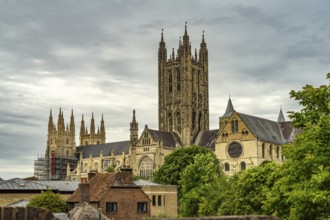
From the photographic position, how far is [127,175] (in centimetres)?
5066

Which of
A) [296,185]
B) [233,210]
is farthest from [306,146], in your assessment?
[233,210]

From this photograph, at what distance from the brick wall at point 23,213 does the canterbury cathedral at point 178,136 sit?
99.4 m

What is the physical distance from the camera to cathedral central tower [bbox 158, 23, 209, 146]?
138750 millimetres

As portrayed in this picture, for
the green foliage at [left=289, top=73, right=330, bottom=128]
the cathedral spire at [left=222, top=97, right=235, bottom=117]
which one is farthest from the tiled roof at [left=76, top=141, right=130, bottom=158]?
the green foliage at [left=289, top=73, right=330, bottom=128]

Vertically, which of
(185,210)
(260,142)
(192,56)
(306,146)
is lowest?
(185,210)

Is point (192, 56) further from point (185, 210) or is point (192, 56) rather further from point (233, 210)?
point (233, 210)

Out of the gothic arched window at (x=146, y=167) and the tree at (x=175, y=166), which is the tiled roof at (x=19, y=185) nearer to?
the tree at (x=175, y=166)

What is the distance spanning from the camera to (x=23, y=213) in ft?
18.6

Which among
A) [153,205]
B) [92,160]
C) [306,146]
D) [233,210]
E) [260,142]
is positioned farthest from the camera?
[92,160]

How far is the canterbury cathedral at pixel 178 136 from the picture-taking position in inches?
4370

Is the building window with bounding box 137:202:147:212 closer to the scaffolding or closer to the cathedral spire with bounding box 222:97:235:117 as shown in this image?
the cathedral spire with bounding box 222:97:235:117

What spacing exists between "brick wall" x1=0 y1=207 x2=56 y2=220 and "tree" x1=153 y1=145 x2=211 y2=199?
260ft

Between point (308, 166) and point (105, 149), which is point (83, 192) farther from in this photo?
point (105, 149)

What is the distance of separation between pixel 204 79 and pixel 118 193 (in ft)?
342
